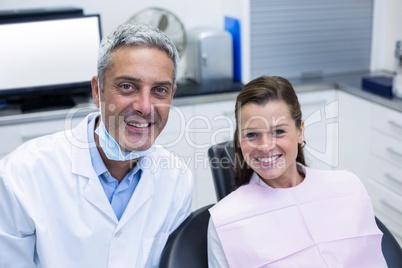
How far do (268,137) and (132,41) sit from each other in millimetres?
474

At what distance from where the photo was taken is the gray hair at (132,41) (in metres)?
1.31

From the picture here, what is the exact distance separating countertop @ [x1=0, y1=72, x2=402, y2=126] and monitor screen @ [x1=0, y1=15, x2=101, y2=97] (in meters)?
0.13

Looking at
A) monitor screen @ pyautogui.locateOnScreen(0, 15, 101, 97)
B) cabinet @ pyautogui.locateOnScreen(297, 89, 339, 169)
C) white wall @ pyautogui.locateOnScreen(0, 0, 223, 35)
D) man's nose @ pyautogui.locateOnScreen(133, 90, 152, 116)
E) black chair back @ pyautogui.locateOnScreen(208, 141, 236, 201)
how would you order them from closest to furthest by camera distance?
man's nose @ pyautogui.locateOnScreen(133, 90, 152, 116), black chair back @ pyautogui.locateOnScreen(208, 141, 236, 201), monitor screen @ pyautogui.locateOnScreen(0, 15, 101, 97), white wall @ pyautogui.locateOnScreen(0, 0, 223, 35), cabinet @ pyautogui.locateOnScreen(297, 89, 339, 169)

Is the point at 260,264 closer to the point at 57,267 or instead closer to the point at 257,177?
the point at 257,177

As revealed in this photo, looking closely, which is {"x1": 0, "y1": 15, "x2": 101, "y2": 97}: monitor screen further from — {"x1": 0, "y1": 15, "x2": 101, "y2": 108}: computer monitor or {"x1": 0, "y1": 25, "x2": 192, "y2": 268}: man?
{"x1": 0, "y1": 25, "x2": 192, "y2": 268}: man

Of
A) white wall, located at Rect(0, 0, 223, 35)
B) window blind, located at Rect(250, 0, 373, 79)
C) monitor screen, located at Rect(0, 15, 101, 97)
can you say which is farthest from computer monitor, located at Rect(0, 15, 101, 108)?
window blind, located at Rect(250, 0, 373, 79)

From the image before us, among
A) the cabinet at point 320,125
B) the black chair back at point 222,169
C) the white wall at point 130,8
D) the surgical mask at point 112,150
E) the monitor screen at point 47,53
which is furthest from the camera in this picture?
the cabinet at point 320,125

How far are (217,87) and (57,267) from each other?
62.1 inches

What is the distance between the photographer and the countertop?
2.42 m

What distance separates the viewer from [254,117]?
1439 mm

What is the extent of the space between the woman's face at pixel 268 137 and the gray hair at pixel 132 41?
11.7 inches

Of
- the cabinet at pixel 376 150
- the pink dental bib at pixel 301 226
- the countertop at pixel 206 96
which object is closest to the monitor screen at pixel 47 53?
the countertop at pixel 206 96

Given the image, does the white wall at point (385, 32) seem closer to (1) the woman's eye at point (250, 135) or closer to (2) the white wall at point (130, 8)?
(2) the white wall at point (130, 8)

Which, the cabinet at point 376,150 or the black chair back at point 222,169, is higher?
the black chair back at point 222,169
